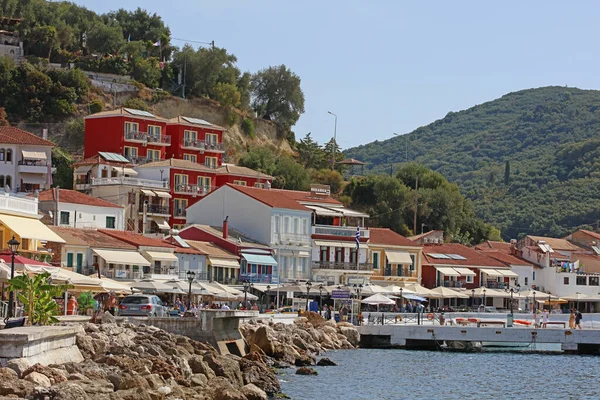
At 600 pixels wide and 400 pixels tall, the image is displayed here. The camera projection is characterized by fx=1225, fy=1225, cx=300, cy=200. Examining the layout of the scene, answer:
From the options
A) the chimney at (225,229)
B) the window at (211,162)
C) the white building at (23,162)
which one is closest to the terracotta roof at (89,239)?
the chimney at (225,229)

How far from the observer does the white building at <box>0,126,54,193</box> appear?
83438 millimetres

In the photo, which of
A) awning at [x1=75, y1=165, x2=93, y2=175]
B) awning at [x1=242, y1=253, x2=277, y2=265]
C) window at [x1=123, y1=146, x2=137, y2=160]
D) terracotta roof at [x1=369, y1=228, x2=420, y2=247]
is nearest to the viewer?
awning at [x1=242, y1=253, x2=277, y2=265]

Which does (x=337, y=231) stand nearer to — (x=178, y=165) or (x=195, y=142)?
(x=178, y=165)

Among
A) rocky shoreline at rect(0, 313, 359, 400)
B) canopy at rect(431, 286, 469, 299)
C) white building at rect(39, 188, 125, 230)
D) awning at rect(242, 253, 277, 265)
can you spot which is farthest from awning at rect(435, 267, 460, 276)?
rocky shoreline at rect(0, 313, 359, 400)

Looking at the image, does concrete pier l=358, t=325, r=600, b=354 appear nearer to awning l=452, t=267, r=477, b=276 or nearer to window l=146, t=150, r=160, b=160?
awning l=452, t=267, r=477, b=276

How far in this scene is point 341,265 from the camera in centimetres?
8500

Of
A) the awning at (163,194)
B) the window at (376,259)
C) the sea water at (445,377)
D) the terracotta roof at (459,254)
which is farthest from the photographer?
the terracotta roof at (459,254)

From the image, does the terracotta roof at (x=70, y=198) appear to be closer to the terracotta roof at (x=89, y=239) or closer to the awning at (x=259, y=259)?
the terracotta roof at (x=89, y=239)

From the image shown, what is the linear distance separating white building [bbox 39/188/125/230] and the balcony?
45.4 feet

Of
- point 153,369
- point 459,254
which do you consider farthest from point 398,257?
point 153,369

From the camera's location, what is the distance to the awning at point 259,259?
77188 mm

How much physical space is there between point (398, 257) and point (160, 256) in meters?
25.5

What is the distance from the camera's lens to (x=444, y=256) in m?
98.1

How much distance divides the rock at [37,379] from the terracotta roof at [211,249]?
47.3m
